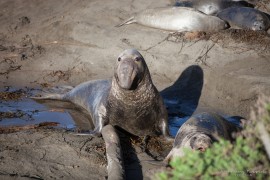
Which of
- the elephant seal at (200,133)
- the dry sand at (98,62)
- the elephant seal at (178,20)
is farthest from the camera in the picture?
the elephant seal at (178,20)

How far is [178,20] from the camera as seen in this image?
10.4 metres

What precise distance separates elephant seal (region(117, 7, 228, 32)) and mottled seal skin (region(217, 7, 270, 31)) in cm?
32

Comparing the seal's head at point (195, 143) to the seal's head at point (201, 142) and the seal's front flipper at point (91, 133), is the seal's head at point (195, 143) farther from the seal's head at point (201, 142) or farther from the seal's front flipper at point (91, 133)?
the seal's front flipper at point (91, 133)

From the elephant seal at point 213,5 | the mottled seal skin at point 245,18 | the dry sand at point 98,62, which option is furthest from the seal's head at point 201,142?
the elephant seal at point 213,5

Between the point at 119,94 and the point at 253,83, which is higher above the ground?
the point at 119,94

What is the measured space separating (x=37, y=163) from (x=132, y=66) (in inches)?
73.5

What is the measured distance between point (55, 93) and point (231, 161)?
609cm

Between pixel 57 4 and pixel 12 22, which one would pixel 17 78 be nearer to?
pixel 12 22

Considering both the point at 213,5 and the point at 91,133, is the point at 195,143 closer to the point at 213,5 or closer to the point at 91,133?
the point at 91,133

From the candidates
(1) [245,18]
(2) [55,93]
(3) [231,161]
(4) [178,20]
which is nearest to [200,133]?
(3) [231,161]

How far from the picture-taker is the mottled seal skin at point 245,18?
1032 centimetres

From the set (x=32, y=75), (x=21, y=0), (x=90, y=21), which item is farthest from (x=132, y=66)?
(x=21, y=0)

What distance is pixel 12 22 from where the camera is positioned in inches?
463

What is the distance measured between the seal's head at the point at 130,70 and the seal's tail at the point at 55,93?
7.92 ft
